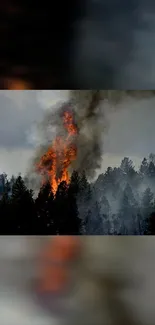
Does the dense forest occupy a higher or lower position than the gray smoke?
lower

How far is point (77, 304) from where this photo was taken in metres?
1.14

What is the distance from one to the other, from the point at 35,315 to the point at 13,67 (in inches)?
90.2

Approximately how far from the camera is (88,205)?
3348 millimetres

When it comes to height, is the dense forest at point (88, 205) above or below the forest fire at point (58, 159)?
below

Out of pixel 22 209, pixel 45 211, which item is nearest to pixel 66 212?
pixel 45 211

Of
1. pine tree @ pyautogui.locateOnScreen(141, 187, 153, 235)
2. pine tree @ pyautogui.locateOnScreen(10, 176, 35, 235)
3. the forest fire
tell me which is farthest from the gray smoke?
pine tree @ pyautogui.locateOnScreen(141, 187, 153, 235)

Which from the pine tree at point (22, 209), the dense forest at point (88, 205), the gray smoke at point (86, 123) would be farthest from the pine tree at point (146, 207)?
the pine tree at point (22, 209)

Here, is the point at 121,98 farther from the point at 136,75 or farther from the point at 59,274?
the point at 59,274

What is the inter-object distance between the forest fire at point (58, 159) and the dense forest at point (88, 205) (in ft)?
0.19

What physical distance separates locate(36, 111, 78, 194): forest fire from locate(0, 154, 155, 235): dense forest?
57mm

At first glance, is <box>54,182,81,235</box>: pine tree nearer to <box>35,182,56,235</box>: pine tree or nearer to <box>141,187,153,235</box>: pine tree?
<box>35,182,56,235</box>: pine tree

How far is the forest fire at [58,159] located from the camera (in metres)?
3.35

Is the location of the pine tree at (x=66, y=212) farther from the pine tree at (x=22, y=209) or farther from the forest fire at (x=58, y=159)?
the pine tree at (x=22, y=209)

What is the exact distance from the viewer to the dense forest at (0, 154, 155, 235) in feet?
10.8
